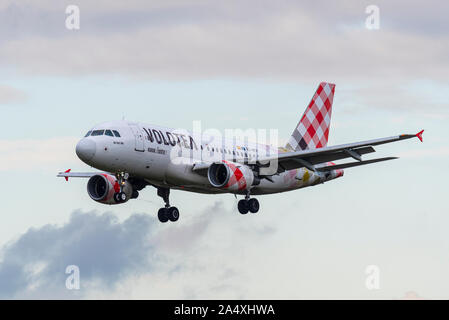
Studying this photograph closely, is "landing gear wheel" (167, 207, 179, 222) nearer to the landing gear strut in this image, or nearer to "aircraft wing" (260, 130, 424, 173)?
the landing gear strut

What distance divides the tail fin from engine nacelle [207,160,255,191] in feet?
34.0

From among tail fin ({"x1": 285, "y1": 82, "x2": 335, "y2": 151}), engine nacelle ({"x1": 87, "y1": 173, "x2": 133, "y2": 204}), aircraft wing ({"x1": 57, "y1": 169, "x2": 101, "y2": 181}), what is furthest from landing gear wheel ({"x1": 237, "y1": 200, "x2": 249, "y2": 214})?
aircraft wing ({"x1": 57, "y1": 169, "x2": 101, "y2": 181})

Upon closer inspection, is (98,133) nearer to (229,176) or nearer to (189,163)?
(189,163)

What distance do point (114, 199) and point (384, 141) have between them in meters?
15.1

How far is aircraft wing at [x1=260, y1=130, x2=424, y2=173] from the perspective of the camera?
5156 centimetres

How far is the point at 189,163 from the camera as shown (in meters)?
53.6

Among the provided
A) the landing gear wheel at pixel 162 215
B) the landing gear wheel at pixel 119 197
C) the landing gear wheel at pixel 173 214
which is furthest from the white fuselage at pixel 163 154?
the landing gear wheel at pixel 162 215

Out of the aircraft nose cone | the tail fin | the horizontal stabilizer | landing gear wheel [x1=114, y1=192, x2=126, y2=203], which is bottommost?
landing gear wheel [x1=114, y1=192, x2=126, y2=203]

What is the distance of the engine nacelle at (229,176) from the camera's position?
5322 centimetres

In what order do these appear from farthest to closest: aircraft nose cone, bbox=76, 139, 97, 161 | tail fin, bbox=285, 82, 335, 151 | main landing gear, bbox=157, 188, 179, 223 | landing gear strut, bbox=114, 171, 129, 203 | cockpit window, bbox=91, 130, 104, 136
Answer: tail fin, bbox=285, 82, 335, 151, main landing gear, bbox=157, 188, 179, 223, landing gear strut, bbox=114, 171, 129, 203, cockpit window, bbox=91, 130, 104, 136, aircraft nose cone, bbox=76, 139, 97, 161

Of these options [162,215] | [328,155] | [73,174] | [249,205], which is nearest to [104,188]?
[162,215]

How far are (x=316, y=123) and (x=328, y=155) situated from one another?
11.8 meters

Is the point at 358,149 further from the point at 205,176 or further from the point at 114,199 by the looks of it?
the point at 114,199

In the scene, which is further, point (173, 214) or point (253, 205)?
point (173, 214)
